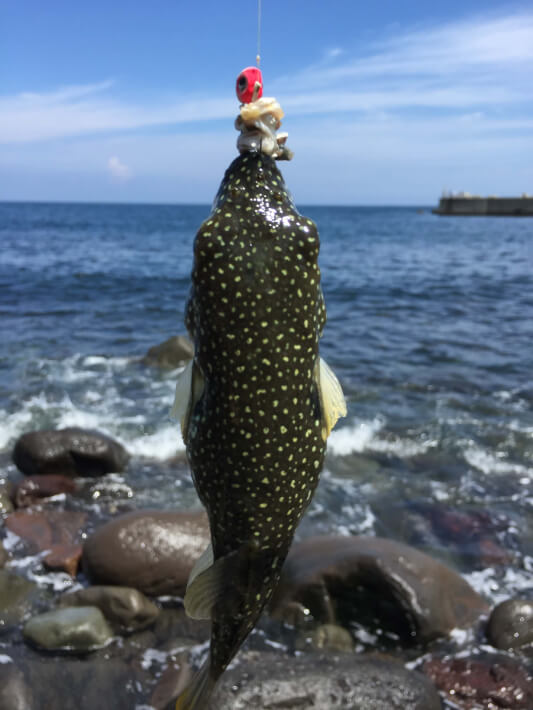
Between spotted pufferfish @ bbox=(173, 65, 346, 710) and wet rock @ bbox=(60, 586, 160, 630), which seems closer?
spotted pufferfish @ bbox=(173, 65, 346, 710)

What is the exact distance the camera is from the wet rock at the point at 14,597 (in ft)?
25.2

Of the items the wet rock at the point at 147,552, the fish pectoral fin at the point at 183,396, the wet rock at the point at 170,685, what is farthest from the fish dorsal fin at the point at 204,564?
the wet rock at the point at 147,552

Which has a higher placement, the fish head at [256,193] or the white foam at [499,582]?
the fish head at [256,193]

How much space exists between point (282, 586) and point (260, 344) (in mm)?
5648

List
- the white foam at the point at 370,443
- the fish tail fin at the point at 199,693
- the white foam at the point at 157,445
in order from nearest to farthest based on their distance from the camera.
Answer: the fish tail fin at the point at 199,693
the white foam at the point at 157,445
the white foam at the point at 370,443

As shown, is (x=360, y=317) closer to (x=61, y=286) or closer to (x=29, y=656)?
(x=61, y=286)

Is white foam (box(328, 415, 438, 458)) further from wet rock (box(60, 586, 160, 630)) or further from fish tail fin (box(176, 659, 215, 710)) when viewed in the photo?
fish tail fin (box(176, 659, 215, 710))

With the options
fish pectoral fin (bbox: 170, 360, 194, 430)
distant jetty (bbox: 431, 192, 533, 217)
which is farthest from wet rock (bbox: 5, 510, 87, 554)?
distant jetty (bbox: 431, 192, 533, 217)

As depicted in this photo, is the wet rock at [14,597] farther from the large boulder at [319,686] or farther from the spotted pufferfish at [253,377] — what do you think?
the spotted pufferfish at [253,377]

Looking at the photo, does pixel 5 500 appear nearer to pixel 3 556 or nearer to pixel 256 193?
pixel 3 556

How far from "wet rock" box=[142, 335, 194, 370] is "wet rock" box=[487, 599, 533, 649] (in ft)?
39.7

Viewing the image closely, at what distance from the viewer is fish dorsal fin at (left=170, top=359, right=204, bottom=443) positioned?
132 inches

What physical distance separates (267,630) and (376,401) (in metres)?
8.70

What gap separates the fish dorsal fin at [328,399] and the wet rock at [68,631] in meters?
5.02
